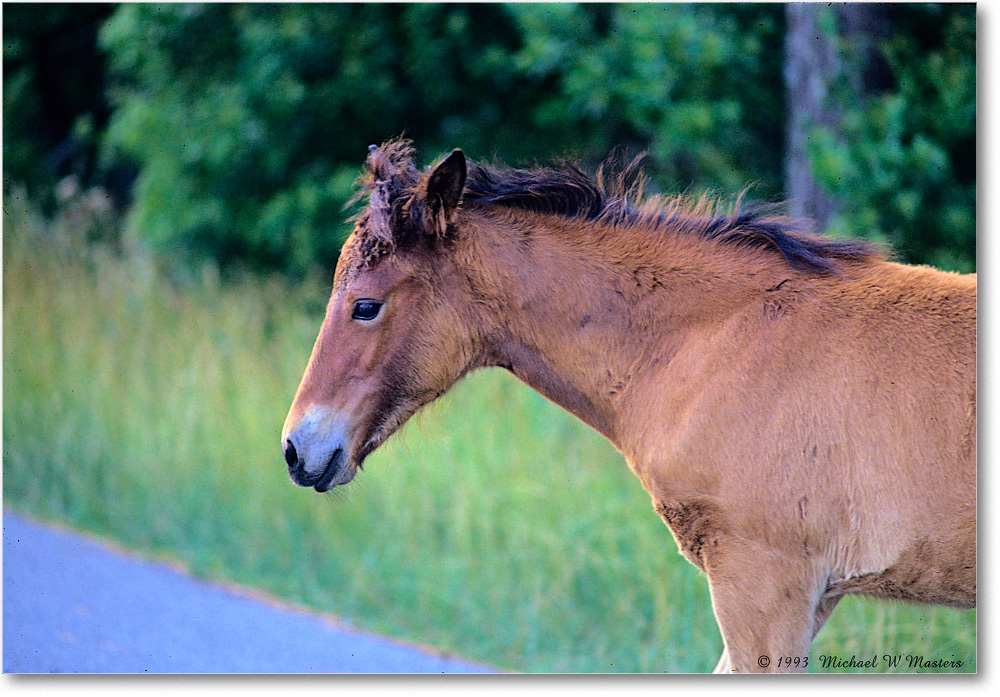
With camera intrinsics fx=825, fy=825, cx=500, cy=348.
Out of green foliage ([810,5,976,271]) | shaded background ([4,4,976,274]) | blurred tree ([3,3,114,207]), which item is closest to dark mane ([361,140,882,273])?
shaded background ([4,4,976,274])

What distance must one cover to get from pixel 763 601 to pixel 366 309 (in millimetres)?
1227

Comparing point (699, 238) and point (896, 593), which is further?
point (699, 238)

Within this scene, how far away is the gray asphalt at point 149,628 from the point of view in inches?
121

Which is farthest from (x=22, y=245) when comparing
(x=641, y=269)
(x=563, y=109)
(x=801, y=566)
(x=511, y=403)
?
(x=801, y=566)

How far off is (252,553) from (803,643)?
9.83ft

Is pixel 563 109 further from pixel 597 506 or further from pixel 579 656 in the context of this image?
pixel 579 656

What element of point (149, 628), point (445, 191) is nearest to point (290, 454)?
point (445, 191)

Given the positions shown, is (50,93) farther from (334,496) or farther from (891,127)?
(891,127)

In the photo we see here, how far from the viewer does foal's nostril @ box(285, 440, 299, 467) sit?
2.17m

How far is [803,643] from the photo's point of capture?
198 cm

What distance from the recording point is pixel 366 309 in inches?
86.6

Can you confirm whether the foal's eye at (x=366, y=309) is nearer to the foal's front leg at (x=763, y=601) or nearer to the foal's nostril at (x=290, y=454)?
the foal's nostril at (x=290, y=454)

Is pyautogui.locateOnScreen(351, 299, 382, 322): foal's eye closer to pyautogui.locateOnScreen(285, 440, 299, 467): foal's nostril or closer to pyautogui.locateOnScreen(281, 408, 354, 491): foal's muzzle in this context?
pyautogui.locateOnScreen(281, 408, 354, 491): foal's muzzle

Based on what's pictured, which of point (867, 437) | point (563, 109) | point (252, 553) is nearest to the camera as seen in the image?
point (867, 437)
